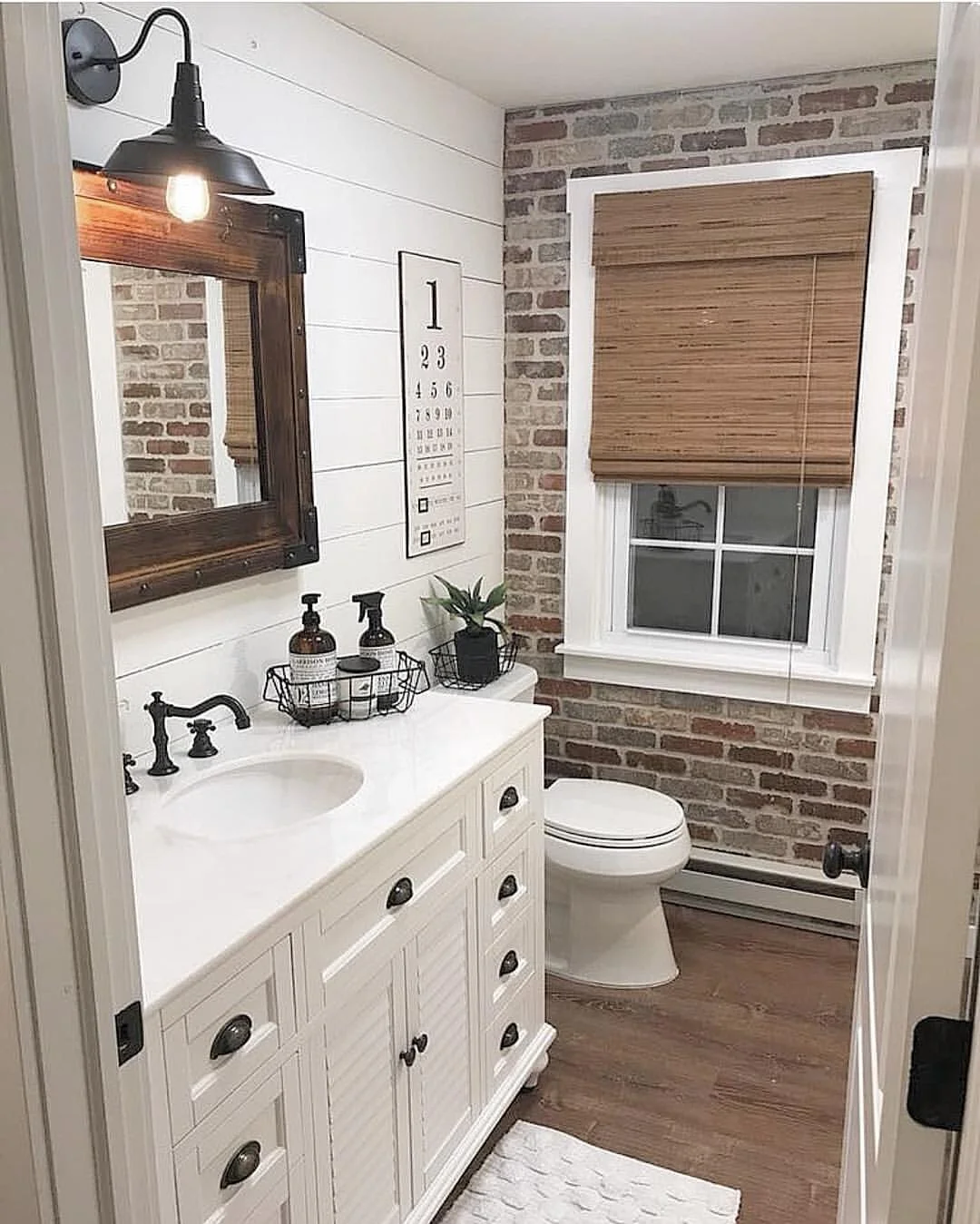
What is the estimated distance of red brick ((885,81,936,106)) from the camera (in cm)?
279

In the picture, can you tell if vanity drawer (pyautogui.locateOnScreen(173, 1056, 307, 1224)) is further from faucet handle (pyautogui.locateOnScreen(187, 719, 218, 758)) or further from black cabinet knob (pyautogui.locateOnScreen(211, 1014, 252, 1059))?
faucet handle (pyautogui.locateOnScreen(187, 719, 218, 758))

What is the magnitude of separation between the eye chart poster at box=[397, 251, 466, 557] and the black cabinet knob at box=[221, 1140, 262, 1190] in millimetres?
1726

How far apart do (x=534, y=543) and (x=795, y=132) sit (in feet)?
4.59

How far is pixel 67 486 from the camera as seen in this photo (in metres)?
0.94

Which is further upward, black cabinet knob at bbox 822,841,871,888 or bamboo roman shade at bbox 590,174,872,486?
bamboo roman shade at bbox 590,174,872,486

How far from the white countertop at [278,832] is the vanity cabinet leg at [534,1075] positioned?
2.76 feet

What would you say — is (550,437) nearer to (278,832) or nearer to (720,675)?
(720,675)

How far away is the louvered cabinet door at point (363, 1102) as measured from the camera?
67.3 inches

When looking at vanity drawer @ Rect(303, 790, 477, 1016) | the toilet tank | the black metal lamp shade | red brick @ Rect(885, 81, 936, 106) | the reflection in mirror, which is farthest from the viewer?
the toilet tank

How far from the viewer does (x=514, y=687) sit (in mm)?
3172

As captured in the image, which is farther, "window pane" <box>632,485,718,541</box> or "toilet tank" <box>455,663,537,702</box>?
"window pane" <box>632,485,718,541</box>

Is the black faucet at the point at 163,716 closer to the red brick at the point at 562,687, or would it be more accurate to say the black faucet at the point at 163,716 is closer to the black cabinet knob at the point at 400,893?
the black cabinet knob at the point at 400,893

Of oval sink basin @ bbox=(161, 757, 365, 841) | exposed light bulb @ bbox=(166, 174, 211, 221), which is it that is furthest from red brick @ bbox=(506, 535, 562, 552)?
exposed light bulb @ bbox=(166, 174, 211, 221)

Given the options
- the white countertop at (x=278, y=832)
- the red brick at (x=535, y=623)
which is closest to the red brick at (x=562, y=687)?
the red brick at (x=535, y=623)
